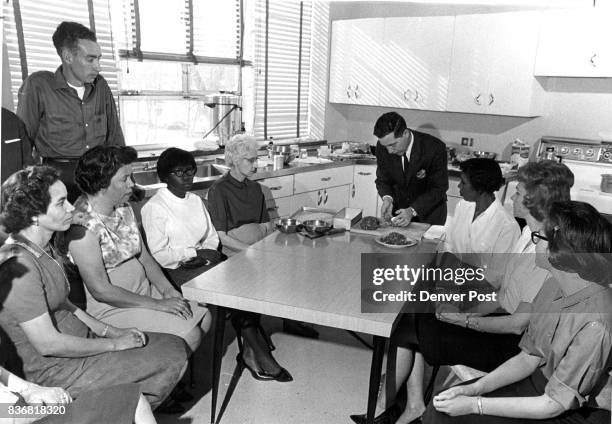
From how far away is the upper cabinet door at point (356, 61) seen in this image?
199 inches

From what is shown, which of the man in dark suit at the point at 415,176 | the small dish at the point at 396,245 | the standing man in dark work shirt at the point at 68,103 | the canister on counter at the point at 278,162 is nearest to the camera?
the small dish at the point at 396,245

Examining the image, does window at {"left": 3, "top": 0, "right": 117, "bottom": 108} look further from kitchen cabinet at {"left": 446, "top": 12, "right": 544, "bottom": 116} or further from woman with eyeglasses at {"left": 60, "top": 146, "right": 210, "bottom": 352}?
kitchen cabinet at {"left": 446, "top": 12, "right": 544, "bottom": 116}

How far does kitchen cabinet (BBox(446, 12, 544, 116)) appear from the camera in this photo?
4246mm

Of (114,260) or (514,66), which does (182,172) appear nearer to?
(114,260)

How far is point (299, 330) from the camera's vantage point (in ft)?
10.5

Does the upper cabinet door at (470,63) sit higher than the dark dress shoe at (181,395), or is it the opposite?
the upper cabinet door at (470,63)

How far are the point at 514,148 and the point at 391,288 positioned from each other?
3064 millimetres

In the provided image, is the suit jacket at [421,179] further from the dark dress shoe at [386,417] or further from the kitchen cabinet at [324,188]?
the dark dress shoe at [386,417]

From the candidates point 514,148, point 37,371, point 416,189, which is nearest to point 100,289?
point 37,371

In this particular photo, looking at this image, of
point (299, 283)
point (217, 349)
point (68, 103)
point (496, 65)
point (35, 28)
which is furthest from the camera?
point (496, 65)

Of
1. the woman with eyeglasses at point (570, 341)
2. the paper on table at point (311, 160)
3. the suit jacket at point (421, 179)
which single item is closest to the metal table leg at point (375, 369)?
the woman with eyeglasses at point (570, 341)

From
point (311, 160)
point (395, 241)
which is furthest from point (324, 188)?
point (395, 241)

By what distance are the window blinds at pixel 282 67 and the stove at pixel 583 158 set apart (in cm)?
244

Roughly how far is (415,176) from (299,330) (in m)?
1.25
